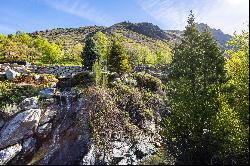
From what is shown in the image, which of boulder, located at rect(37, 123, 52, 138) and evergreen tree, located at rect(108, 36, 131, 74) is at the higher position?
evergreen tree, located at rect(108, 36, 131, 74)

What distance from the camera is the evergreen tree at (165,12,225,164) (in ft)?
87.5

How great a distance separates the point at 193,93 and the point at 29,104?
695 inches

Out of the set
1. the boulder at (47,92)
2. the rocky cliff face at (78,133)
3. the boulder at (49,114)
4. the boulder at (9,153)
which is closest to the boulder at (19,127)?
the rocky cliff face at (78,133)

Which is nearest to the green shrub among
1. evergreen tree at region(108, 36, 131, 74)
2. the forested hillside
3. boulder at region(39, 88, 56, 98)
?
the forested hillside

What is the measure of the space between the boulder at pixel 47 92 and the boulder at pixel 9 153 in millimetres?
8805

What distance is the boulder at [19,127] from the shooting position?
31134 millimetres

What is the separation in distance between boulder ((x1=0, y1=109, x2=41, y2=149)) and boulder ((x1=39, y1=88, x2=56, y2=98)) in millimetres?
4058

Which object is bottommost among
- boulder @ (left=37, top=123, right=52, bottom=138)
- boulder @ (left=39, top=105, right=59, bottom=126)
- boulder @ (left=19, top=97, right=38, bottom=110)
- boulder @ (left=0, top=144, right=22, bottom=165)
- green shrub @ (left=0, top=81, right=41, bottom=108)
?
boulder @ (left=0, top=144, right=22, bottom=165)

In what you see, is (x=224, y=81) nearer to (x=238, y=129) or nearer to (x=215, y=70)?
(x=215, y=70)

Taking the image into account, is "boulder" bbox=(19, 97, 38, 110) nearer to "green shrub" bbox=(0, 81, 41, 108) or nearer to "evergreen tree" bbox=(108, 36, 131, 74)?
"green shrub" bbox=(0, 81, 41, 108)

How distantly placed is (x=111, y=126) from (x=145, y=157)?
4.42 meters

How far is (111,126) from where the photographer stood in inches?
1193

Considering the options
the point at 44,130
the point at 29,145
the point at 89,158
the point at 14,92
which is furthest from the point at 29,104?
the point at 89,158

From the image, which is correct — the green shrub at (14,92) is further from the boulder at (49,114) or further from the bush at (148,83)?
the bush at (148,83)
